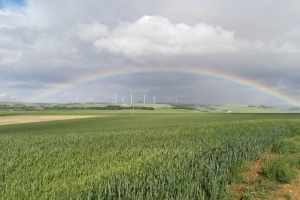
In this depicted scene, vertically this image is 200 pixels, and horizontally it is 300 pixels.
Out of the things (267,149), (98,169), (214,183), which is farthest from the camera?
(267,149)

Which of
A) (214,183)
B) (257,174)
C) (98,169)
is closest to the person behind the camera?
(214,183)

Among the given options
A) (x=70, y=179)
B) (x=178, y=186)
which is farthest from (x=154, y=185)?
(x=70, y=179)

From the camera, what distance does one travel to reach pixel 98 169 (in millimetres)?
9570

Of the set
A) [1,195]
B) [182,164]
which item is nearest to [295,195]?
[182,164]

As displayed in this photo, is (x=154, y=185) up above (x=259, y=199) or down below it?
above

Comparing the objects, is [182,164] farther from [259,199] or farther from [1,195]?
[1,195]

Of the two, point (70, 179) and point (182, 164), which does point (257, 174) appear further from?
point (70, 179)

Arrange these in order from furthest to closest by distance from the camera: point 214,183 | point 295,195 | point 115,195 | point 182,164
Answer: point 182,164 → point 295,195 → point 214,183 → point 115,195

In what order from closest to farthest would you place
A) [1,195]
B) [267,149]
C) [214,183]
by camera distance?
[1,195], [214,183], [267,149]

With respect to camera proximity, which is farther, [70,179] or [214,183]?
[70,179]

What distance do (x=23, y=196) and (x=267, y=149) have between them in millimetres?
14662

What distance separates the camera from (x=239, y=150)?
12.9 metres

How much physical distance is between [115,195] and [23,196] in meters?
2.53

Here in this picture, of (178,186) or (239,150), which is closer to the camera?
(178,186)
